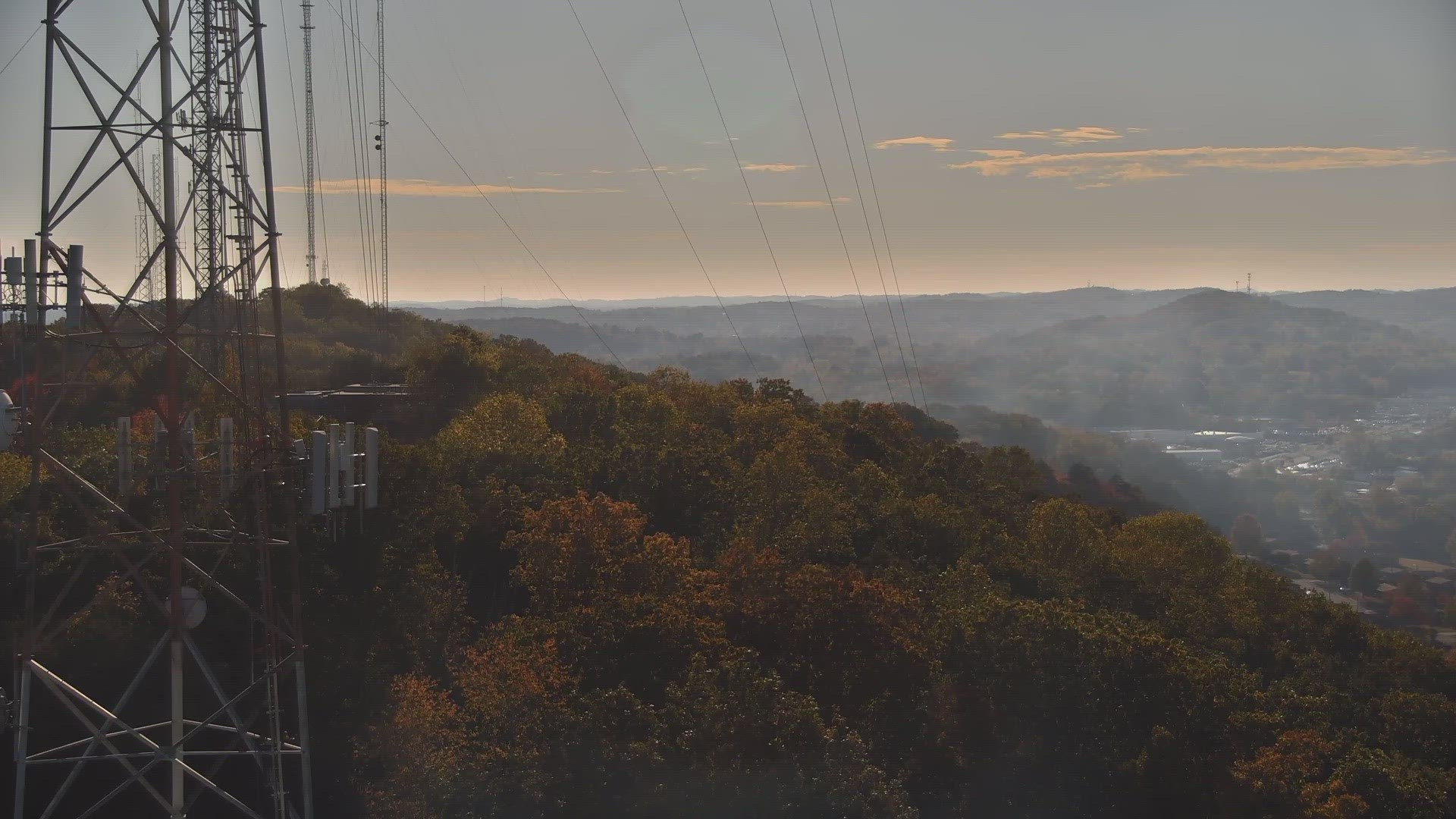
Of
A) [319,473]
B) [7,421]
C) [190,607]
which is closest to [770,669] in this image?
[319,473]

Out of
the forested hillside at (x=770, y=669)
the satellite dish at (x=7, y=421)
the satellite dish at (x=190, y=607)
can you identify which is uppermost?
the satellite dish at (x=7, y=421)

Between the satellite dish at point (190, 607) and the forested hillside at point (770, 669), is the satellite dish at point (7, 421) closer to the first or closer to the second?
the forested hillside at point (770, 669)

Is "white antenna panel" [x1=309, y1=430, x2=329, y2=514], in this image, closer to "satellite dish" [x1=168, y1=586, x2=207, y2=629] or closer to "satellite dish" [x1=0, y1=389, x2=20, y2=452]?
"satellite dish" [x1=168, y1=586, x2=207, y2=629]

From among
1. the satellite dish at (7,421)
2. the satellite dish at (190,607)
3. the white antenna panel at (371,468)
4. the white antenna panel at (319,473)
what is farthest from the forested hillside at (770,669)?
the satellite dish at (7,421)

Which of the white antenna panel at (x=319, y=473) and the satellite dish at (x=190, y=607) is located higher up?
the white antenna panel at (x=319, y=473)

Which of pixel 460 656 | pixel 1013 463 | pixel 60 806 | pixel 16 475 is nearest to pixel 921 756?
pixel 460 656

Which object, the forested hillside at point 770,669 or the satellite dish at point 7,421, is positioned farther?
the forested hillside at point 770,669

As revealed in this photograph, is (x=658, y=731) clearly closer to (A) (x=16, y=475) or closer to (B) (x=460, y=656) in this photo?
(B) (x=460, y=656)
